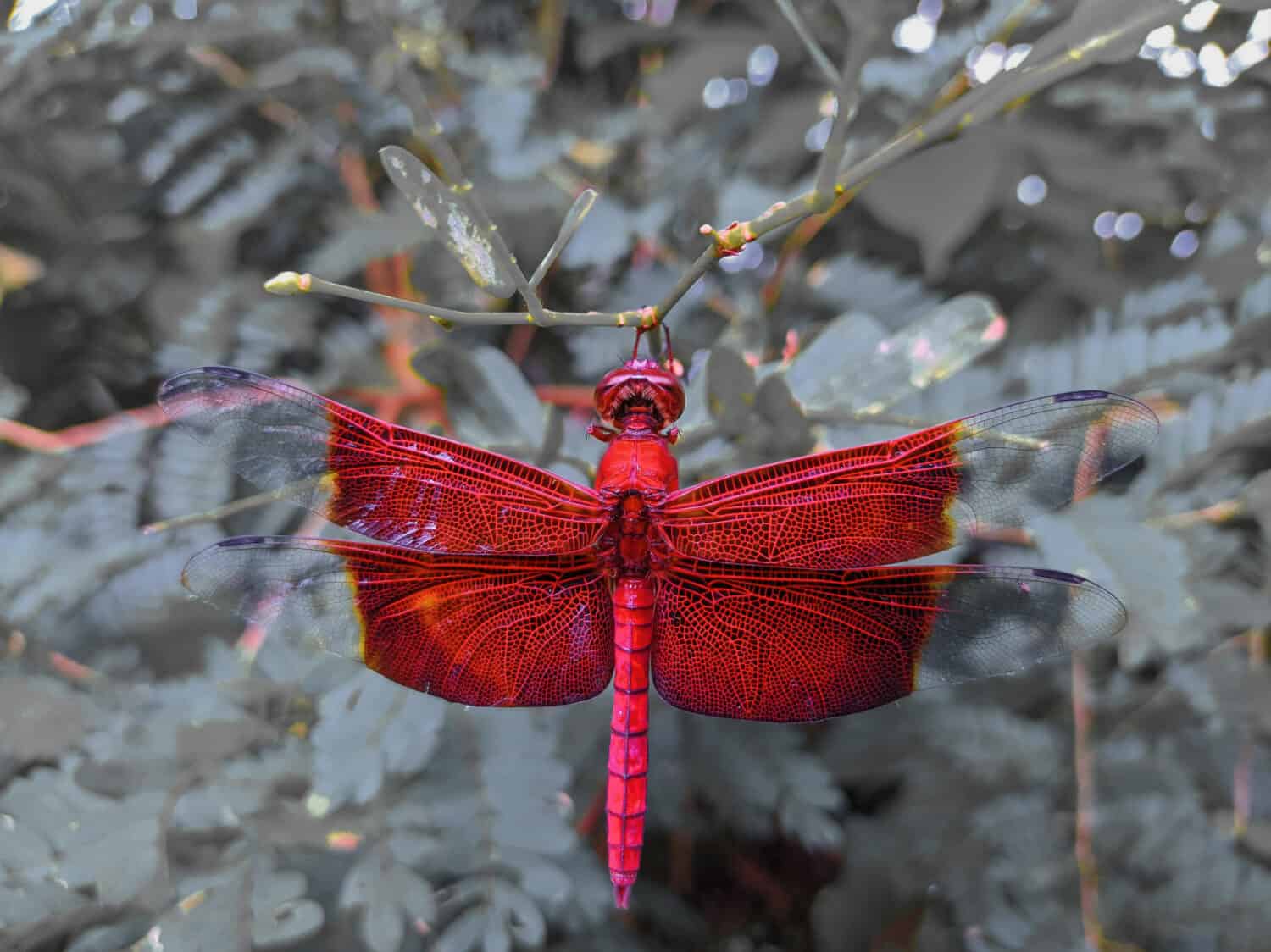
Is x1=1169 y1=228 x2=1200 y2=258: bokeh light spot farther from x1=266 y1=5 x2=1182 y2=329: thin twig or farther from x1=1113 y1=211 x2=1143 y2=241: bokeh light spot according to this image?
x1=266 y1=5 x2=1182 y2=329: thin twig

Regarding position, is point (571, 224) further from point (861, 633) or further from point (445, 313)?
point (861, 633)

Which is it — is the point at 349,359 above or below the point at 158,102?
below

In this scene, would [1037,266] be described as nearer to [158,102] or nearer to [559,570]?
[559,570]

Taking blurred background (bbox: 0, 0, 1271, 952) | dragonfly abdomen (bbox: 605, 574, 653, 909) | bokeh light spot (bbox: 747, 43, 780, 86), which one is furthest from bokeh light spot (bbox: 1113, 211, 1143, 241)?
dragonfly abdomen (bbox: 605, 574, 653, 909)

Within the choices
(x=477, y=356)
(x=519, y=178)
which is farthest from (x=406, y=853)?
(x=519, y=178)

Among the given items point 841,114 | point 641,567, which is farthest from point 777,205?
point 641,567

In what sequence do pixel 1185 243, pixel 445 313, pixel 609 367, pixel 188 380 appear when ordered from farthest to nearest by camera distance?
1. pixel 1185 243
2. pixel 609 367
3. pixel 188 380
4. pixel 445 313
